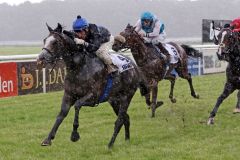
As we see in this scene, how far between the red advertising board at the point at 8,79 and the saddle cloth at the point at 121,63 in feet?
18.4

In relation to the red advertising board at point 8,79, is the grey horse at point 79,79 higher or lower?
higher

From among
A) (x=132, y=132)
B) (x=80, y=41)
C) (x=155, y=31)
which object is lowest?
(x=132, y=132)

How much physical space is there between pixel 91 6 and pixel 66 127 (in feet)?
268

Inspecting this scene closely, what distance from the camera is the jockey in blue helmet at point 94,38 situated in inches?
255

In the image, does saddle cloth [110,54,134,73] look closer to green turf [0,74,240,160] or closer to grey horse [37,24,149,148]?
grey horse [37,24,149,148]

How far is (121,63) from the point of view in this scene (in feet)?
23.2

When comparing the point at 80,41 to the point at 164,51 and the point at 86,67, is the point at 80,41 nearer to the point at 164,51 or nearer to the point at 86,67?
the point at 86,67

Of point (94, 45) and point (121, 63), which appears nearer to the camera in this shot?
point (94, 45)

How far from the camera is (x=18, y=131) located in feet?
27.7

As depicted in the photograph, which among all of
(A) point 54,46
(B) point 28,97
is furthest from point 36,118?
(A) point 54,46

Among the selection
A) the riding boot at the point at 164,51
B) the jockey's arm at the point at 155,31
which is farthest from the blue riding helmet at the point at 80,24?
the riding boot at the point at 164,51

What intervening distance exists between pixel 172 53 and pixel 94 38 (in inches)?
175

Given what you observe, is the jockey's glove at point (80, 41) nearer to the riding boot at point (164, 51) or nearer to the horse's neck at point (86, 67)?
the horse's neck at point (86, 67)

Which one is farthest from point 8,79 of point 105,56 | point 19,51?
point 19,51
